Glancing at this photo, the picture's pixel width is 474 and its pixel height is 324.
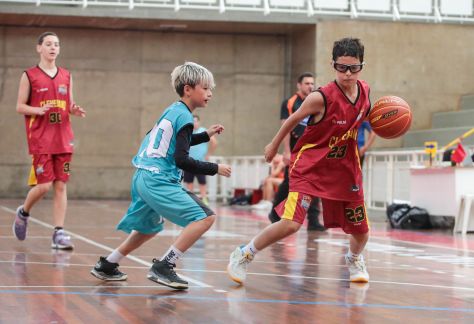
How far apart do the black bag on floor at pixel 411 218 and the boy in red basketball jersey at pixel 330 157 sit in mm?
7809

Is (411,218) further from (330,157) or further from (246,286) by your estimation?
(246,286)

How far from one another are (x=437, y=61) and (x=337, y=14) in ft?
8.71

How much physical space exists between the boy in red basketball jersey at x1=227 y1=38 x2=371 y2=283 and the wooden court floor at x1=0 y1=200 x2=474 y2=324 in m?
0.44

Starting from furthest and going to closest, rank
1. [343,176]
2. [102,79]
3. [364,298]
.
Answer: [102,79] → [343,176] → [364,298]

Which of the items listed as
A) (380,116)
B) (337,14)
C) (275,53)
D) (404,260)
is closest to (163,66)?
(275,53)

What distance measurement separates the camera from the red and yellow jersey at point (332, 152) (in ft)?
24.1

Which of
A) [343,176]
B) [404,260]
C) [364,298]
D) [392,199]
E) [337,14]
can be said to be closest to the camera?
[364,298]

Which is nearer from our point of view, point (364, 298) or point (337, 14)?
point (364, 298)

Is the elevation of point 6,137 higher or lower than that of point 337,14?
lower

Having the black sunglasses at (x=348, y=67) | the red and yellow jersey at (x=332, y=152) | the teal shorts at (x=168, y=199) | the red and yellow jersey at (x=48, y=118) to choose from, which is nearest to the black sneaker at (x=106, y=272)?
the teal shorts at (x=168, y=199)

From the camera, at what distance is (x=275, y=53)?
26234mm

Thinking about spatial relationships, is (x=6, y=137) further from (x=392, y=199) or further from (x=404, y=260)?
(x=404, y=260)

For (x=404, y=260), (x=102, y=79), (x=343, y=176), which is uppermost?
(x=102, y=79)

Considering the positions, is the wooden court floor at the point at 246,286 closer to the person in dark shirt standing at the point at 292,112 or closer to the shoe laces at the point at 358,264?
the shoe laces at the point at 358,264
